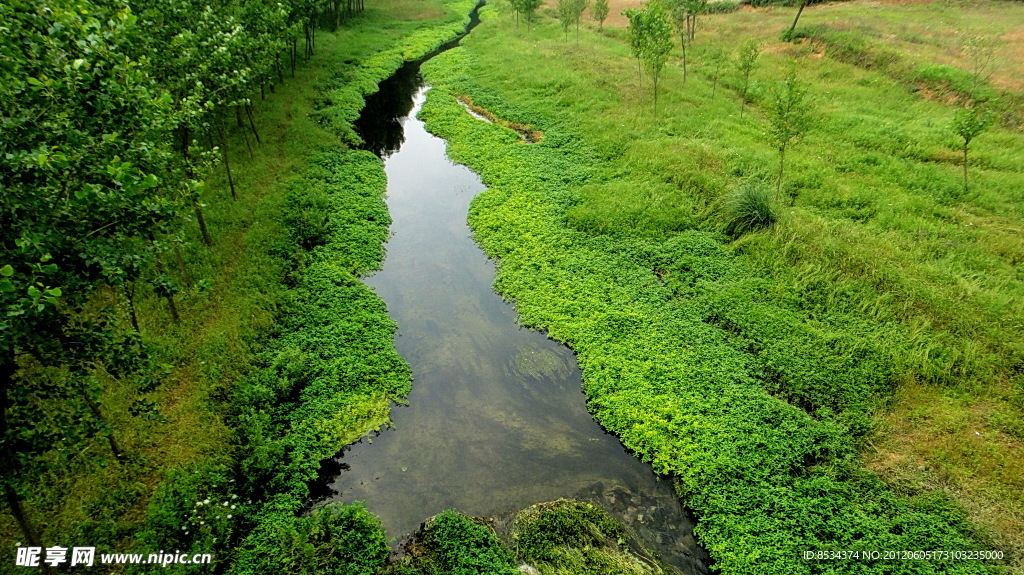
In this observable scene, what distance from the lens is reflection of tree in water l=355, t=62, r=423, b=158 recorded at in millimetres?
34375

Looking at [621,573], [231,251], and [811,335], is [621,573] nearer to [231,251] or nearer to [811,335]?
[811,335]

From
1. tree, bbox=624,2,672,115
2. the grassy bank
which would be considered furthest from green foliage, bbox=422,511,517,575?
tree, bbox=624,2,672,115

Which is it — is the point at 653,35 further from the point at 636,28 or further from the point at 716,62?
the point at 716,62

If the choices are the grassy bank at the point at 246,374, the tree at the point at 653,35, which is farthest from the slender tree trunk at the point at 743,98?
the grassy bank at the point at 246,374

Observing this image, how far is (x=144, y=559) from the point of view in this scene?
11016 millimetres

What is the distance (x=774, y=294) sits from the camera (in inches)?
745

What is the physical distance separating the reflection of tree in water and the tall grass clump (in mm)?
20666

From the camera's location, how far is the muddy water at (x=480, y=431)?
13.7 metres

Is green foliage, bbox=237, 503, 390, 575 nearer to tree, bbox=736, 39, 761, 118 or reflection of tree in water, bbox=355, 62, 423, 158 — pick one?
reflection of tree in water, bbox=355, 62, 423, 158

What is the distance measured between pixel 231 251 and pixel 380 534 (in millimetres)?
13522

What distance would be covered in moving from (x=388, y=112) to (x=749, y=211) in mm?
27192

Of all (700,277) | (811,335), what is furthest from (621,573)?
(700,277)

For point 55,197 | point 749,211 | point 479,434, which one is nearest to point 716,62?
point 749,211

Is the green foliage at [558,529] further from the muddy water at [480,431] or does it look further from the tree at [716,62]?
the tree at [716,62]
